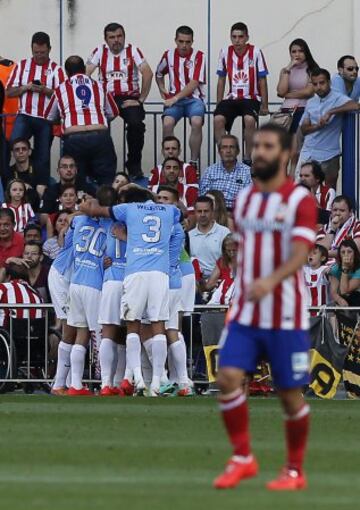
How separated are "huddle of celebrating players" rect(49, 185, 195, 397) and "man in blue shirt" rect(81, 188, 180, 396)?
0.03ft

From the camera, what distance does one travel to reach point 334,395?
Result: 17062mm

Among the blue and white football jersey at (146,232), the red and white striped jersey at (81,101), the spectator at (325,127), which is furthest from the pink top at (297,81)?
the blue and white football jersey at (146,232)

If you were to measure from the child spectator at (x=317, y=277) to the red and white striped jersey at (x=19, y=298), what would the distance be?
3.05 meters

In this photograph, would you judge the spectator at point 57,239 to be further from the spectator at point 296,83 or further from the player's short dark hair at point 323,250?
the spectator at point 296,83

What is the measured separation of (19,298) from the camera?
1822 cm

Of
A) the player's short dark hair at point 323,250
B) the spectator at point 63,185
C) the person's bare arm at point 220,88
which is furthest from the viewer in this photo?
the person's bare arm at point 220,88

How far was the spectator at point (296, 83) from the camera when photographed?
21.6m

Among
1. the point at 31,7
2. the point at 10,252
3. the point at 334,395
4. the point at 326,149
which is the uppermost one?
the point at 31,7

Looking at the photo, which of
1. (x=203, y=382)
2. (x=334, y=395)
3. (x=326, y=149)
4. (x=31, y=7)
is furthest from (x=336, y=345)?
(x=31, y=7)

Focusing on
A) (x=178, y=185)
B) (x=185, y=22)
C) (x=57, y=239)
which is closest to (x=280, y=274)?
(x=57, y=239)

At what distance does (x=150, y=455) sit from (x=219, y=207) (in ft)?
28.6

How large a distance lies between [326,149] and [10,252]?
15.6 ft

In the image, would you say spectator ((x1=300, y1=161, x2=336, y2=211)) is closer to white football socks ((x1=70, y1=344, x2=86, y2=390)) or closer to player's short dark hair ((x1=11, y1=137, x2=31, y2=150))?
player's short dark hair ((x1=11, y1=137, x2=31, y2=150))

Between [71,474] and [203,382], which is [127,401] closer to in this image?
[203,382]
